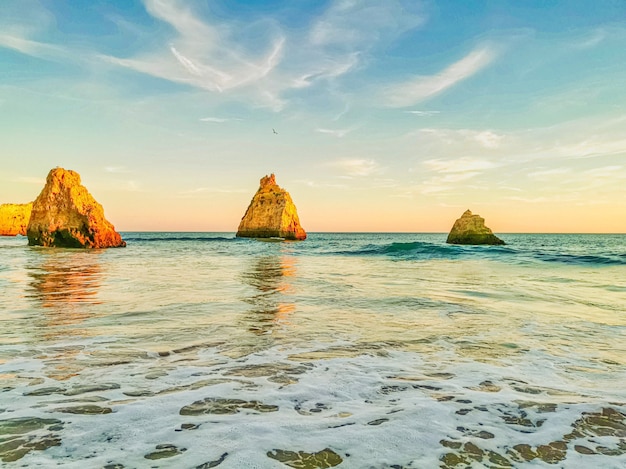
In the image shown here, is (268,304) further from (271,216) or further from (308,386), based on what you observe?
(271,216)

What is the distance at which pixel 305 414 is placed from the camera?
313cm

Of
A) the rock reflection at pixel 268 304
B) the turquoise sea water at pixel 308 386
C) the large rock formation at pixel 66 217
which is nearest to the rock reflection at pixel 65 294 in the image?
the turquoise sea water at pixel 308 386

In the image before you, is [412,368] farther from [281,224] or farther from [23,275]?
[281,224]

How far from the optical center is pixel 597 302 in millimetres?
9352

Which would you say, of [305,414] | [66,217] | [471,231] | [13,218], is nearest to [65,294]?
[305,414]

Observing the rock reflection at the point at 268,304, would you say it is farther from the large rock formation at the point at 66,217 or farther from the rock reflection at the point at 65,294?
the large rock formation at the point at 66,217

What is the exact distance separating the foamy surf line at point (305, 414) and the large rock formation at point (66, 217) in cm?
3606

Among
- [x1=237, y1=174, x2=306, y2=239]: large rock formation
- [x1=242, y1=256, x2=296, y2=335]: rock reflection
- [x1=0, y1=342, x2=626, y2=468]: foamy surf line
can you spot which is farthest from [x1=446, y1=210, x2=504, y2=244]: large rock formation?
[x1=0, y1=342, x2=626, y2=468]: foamy surf line

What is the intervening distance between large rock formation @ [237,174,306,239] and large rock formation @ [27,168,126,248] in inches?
1388

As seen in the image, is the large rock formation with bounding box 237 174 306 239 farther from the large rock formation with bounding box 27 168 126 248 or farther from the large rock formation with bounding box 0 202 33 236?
the large rock formation with bounding box 0 202 33 236

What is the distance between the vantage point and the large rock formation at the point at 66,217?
3562 centimetres

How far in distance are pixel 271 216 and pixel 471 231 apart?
37.2m

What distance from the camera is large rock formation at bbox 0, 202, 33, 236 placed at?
88.4 m

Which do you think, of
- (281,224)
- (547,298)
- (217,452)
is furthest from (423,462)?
(281,224)
